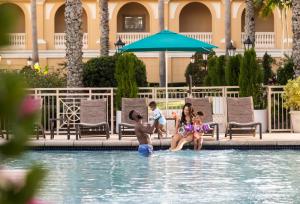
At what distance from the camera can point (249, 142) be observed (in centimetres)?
1898

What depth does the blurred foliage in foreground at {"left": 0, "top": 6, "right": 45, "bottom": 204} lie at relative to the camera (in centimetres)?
103

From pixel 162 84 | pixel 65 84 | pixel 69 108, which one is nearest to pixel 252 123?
pixel 69 108

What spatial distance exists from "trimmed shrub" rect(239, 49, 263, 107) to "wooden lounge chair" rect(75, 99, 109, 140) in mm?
3874

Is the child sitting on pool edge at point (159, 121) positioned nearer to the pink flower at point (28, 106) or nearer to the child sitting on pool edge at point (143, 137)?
the child sitting on pool edge at point (143, 137)

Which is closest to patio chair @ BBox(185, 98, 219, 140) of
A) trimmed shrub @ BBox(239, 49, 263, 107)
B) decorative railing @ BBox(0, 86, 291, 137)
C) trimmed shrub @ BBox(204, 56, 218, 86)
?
decorative railing @ BBox(0, 86, 291, 137)

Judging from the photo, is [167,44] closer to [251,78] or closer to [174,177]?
[251,78]

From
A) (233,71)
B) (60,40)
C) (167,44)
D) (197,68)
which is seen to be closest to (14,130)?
(167,44)

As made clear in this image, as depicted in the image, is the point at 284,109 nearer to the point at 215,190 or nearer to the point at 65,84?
the point at 65,84

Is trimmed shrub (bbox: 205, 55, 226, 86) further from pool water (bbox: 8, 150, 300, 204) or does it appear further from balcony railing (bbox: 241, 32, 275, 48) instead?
balcony railing (bbox: 241, 32, 275, 48)

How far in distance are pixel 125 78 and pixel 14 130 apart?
20.9 metres

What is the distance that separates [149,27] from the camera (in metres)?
50.0

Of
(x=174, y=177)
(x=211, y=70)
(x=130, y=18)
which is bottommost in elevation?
(x=174, y=177)

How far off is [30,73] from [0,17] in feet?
78.9

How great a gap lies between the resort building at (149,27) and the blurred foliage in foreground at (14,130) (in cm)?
4653
